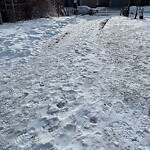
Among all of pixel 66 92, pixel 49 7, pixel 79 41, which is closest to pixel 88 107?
pixel 66 92

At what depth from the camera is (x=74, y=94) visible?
570 centimetres

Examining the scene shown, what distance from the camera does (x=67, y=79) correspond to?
6.51m

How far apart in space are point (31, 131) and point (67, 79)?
2267 millimetres

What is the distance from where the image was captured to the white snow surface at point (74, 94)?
4340mm

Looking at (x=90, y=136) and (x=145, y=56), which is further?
→ (x=145, y=56)

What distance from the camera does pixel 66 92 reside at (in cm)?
582

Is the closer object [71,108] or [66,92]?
[71,108]

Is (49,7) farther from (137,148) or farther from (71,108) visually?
(137,148)

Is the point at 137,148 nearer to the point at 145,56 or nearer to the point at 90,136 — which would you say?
the point at 90,136

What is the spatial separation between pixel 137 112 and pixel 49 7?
1563 centimetres

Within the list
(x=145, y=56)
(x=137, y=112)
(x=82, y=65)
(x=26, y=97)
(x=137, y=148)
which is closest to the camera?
(x=137, y=148)

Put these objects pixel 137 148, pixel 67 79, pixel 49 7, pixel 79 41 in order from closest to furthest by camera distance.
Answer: pixel 137 148 < pixel 67 79 < pixel 79 41 < pixel 49 7

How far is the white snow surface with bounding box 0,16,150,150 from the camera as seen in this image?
4340 millimetres

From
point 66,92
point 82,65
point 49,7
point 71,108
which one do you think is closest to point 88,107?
point 71,108
